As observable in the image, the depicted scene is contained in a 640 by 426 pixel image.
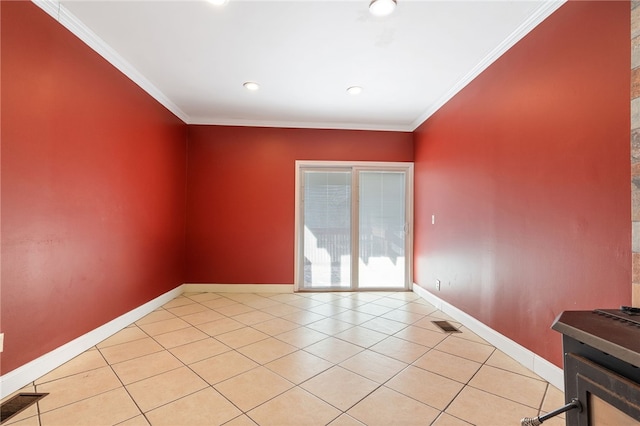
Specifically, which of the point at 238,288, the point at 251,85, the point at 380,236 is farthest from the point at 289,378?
the point at 251,85

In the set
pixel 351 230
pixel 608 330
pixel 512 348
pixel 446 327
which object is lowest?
pixel 446 327

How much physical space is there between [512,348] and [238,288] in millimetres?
3535

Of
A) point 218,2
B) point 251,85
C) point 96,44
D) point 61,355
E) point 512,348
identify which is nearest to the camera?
point 218,2

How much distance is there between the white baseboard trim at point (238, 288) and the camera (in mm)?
4262

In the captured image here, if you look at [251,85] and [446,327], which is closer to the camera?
[446,327]

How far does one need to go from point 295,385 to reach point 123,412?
1.03 m

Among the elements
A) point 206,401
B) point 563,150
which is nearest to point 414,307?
point 563,150

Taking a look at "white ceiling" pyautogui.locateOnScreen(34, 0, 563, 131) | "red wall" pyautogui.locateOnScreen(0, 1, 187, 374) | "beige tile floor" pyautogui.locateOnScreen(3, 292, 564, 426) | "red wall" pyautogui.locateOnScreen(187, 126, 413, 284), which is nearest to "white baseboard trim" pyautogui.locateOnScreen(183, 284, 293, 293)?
"red wall" pyautogui.locateOnScreen(187, 126, 413, 284)

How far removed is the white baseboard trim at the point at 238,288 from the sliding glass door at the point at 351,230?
315mm

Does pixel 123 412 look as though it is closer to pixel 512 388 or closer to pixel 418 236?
pixel 512 388

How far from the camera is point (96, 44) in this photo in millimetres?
2389

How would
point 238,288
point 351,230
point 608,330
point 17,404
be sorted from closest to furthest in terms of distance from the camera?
point 608,330, point 17,404, point 238,288, point 351,230

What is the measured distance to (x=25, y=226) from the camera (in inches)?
72.7

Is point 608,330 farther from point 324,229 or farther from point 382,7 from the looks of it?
point 324,229
